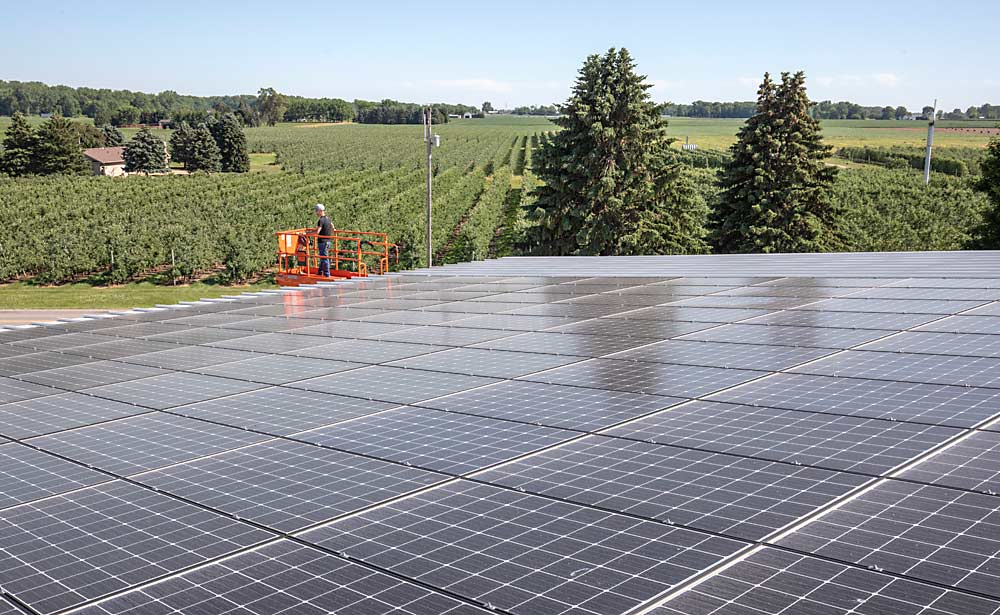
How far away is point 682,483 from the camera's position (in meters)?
6.02

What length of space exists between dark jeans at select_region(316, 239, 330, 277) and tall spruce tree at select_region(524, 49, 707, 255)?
28.1 m

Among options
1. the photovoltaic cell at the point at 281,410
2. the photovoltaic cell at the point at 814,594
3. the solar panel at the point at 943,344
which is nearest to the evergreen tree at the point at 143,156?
the photovoltaic cell at the point at 281,410

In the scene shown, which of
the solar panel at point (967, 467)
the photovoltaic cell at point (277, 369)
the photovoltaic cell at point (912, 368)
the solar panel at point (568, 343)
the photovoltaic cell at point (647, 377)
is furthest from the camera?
the solar panel at point (568, 343)

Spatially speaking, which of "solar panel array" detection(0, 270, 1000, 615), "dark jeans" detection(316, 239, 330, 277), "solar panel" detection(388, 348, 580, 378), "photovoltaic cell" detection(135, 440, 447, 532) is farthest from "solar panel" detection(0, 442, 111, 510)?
"dark jeans" detection(316, 239, 330, 277)

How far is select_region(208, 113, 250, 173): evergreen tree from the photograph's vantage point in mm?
144500

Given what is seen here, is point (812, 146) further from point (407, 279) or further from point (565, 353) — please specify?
point (565, 353)

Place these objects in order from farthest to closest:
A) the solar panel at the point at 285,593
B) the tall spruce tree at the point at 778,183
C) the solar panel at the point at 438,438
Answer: the tall spruce tree at the point at 778,183 < the solar panel at the point at 438,438 < the solar panel at the point at 285,593

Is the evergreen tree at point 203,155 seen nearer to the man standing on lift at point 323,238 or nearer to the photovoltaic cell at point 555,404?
the man standing on lift at point 323,238

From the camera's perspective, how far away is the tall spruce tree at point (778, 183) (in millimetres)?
49469

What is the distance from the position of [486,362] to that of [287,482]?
4700mm

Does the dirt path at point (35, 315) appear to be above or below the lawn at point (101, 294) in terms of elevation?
above

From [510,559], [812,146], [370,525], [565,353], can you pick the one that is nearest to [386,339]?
[565,353]

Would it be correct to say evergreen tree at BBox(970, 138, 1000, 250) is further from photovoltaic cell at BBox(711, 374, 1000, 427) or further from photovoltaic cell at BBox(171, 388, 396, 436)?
photovoltaic cell at BBox(171, 388, 396, 436)

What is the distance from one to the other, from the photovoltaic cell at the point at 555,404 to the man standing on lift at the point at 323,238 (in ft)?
53.5
